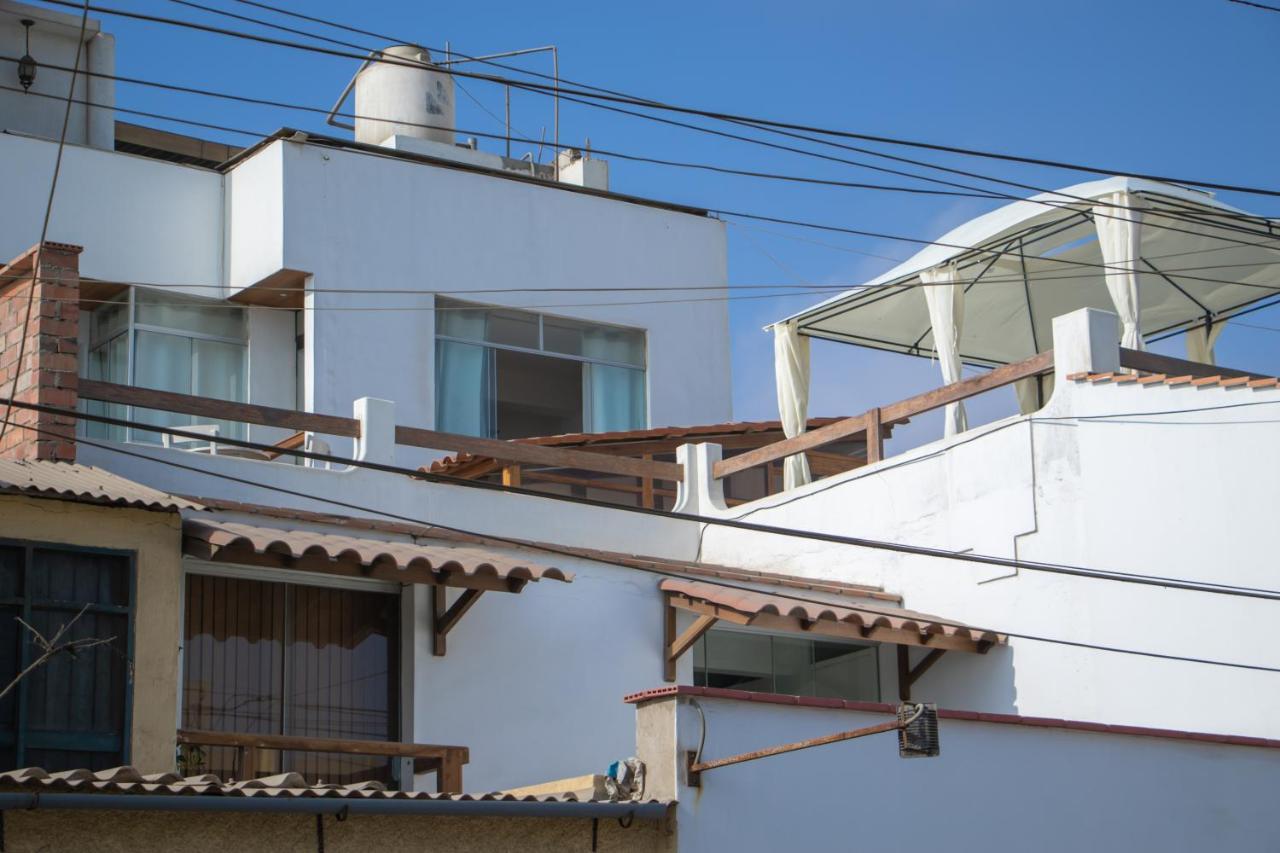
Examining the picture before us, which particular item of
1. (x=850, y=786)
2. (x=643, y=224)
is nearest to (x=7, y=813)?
(x=850, y=786)

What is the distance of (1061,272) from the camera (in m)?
20.2

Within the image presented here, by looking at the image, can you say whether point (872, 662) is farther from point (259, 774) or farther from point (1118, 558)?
point (259, 774)

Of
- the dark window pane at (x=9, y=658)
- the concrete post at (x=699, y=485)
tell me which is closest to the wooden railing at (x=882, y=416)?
the concrete post at (x=699, y=485)

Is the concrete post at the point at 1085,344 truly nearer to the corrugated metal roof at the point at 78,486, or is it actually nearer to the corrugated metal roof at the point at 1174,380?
the corrugated metal roof at the point at 1174,380

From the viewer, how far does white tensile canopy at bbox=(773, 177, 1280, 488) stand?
56.0 feet

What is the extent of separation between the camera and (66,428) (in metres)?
13.8

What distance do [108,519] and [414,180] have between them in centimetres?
1163

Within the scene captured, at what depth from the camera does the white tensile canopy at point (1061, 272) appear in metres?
17.3

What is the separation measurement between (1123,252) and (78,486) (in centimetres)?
967

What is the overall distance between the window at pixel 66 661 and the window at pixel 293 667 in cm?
111

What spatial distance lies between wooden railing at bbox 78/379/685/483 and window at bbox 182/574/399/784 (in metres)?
1.94

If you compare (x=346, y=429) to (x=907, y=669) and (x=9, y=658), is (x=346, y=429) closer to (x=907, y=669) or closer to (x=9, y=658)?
(x=9, y=658)

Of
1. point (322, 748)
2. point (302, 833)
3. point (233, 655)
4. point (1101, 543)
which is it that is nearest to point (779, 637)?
point (1101, 543)

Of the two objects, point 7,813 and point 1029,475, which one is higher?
point 1029,475
